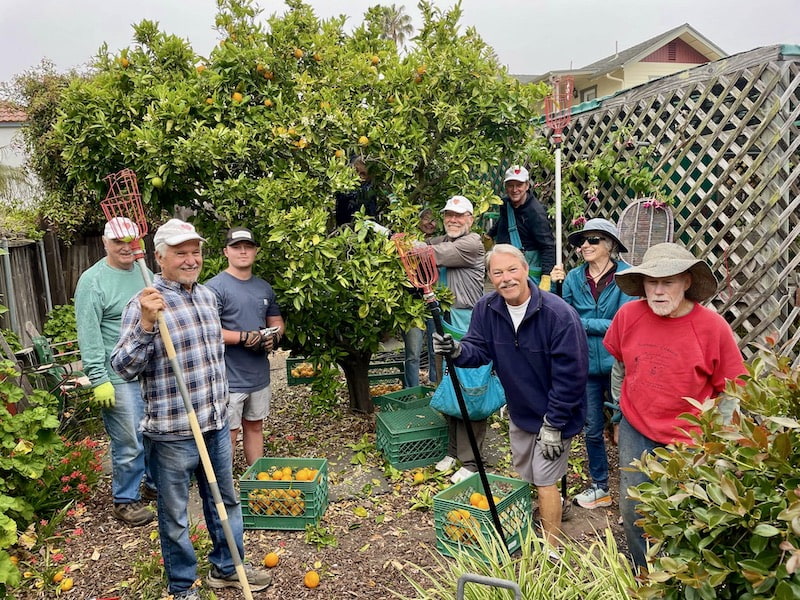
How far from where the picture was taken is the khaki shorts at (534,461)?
10.9ft

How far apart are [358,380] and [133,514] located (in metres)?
2.28

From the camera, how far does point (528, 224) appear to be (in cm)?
539

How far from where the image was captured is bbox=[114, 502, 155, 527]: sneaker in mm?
3947

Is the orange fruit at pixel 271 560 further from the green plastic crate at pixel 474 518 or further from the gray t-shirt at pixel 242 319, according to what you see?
the gray t-shirt at pixel 242 319

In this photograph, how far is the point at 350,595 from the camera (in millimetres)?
3164

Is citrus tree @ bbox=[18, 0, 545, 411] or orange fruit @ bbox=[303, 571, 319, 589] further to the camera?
citrus tree @ bbox=[18, 0, 545, 411]

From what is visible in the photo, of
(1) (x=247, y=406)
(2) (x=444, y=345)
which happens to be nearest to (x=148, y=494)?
(1) (x=247, y=406)

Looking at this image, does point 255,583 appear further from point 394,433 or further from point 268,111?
point 268,111

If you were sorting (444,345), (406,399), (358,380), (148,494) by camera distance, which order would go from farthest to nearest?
(358,380) → (406,399) → (148,494) → (444,345)

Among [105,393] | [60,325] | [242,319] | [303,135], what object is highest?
[303,135]

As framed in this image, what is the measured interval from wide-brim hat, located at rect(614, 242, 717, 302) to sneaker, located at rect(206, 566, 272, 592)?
241cm

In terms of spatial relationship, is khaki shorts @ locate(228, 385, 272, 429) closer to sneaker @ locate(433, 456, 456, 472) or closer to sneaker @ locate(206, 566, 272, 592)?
sneaker @ locate(206, 566, 272, 592)

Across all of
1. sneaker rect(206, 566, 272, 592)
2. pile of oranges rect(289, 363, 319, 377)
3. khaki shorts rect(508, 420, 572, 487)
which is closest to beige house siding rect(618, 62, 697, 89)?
pile of oranges rect(289, 363, 319, 377)

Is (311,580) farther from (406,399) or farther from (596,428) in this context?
(406,399)
